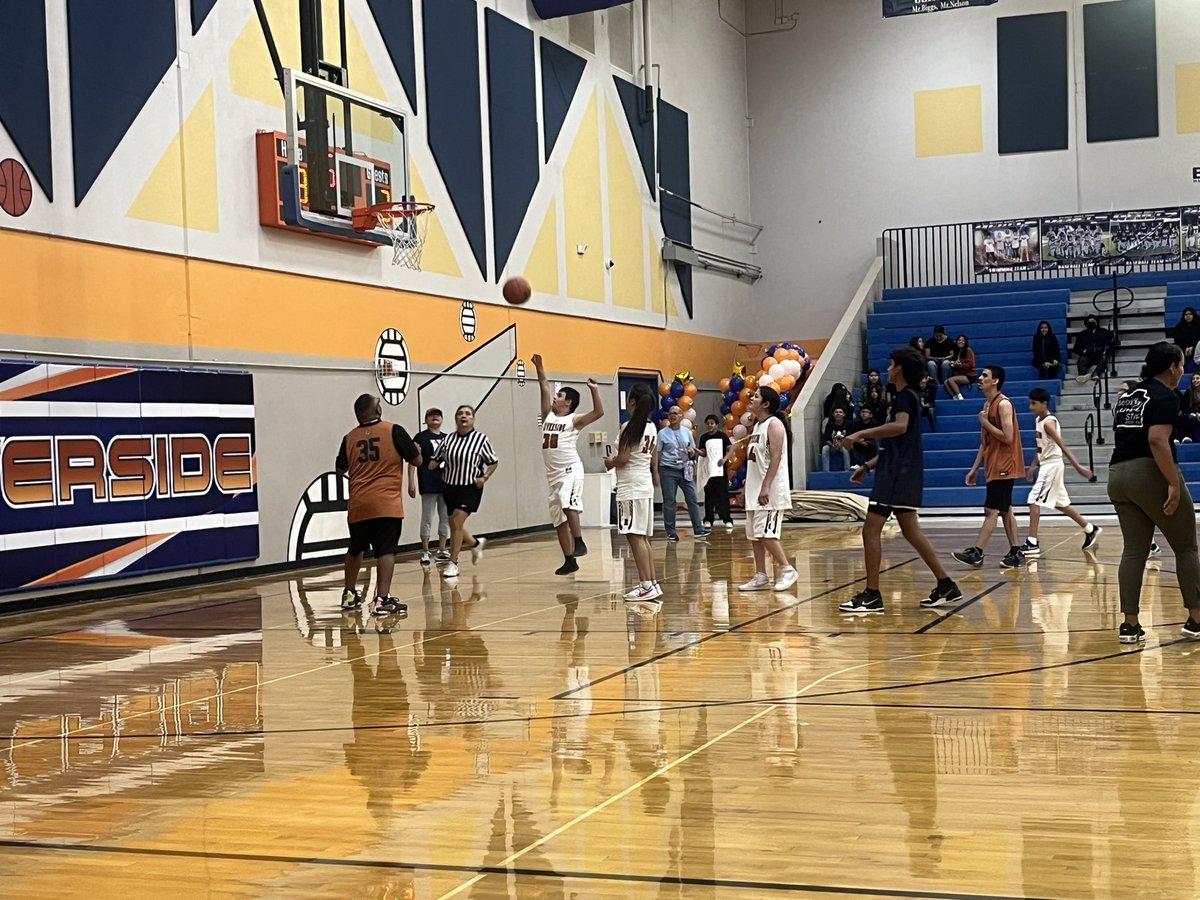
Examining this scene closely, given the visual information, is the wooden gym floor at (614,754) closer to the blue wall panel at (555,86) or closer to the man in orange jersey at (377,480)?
the man in orange jersey at (377,480)

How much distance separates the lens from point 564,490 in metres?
12.5

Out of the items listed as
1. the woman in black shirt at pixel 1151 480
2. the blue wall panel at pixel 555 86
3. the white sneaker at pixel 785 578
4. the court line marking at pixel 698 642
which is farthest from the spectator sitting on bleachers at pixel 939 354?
the woman in black shirt at pixel 1151 480

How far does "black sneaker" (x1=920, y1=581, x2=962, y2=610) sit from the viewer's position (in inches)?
379

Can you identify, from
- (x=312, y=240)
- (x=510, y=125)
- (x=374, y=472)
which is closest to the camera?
(x=374, y=472)

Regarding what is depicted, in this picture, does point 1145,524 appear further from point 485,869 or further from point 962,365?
point 962,365

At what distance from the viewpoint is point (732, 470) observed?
22.2 m

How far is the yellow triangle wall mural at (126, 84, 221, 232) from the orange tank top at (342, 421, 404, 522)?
4.07 metres

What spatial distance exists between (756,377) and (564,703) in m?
17.5

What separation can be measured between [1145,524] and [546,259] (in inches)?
521

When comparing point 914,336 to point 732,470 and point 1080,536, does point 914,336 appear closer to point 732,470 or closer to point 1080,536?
point 732,470

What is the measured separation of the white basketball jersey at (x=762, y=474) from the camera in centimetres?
1031

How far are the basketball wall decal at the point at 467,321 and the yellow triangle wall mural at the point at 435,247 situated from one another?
433 mm

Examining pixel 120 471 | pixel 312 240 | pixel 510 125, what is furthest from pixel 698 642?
pixel 510 125

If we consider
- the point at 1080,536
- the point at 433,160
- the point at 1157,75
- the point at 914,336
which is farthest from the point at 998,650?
the point at 1157,75
